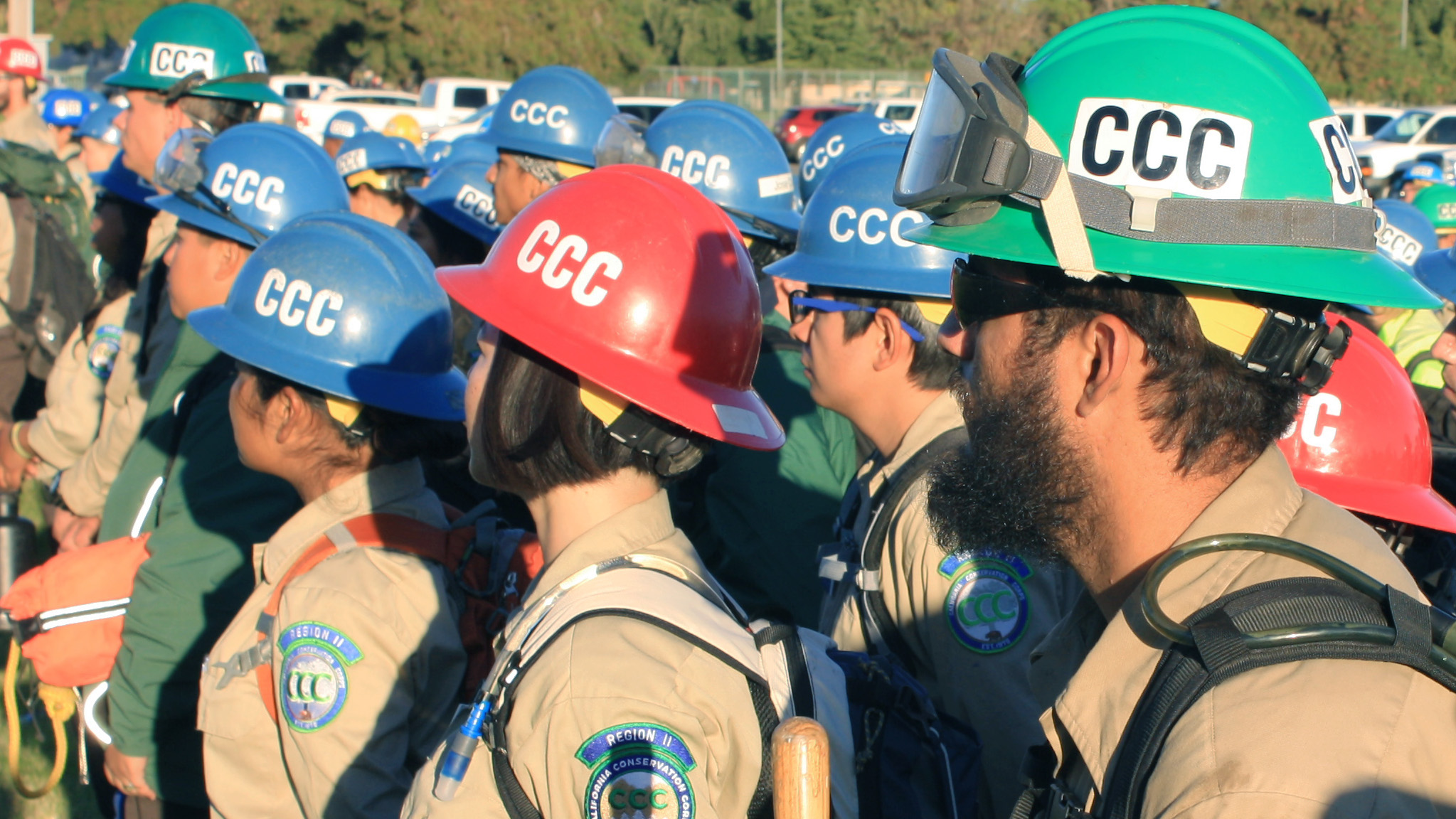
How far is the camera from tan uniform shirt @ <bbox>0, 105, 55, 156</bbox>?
34.1 ft

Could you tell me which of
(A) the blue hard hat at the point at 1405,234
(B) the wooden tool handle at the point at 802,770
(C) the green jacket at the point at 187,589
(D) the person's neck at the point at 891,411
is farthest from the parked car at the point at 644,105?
(B) the wooden tool handle at the point at 802,770

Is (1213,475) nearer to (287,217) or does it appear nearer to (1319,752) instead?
(1319,752)

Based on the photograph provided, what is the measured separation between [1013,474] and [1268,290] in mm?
488

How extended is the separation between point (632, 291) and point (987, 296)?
73 centimetres

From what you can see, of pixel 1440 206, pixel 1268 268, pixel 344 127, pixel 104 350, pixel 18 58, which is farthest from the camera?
pixel 344 127

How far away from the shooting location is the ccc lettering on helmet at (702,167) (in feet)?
20.2

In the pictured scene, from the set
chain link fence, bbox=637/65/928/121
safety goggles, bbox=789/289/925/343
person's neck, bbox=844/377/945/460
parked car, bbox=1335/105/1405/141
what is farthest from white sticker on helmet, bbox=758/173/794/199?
chain link fence, bbox=637/65/928/121

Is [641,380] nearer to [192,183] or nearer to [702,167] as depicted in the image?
[192,183]

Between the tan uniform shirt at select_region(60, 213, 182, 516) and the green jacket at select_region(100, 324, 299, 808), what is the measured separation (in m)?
1.00

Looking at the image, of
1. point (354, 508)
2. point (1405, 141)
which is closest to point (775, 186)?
point (354, 508)

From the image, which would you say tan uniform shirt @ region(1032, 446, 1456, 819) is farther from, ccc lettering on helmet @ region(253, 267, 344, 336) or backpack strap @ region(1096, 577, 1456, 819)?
ccc lettering on helmet @ region(253, 267, 344, 336)

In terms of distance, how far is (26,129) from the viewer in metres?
10.6

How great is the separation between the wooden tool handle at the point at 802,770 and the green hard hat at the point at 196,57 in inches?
226

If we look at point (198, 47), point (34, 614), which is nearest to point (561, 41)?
point (198, 47)
